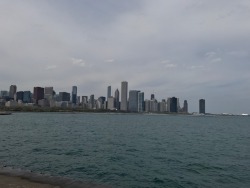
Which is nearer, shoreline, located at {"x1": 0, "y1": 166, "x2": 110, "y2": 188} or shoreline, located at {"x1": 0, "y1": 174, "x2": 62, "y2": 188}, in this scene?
shoreline, located at {"x1": 0, "y1": 174, "x2": 62, "y2": 188}

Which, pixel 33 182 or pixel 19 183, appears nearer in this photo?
pixel 19 183

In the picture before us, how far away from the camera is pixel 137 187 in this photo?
2348cm

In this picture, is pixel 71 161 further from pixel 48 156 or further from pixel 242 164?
pixel 242 164

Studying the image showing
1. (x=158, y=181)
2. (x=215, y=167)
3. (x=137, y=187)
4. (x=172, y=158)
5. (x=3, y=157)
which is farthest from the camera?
(x=172, y=158)

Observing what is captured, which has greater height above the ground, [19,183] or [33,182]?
[19,183]

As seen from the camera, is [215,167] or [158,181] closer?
[158,181]

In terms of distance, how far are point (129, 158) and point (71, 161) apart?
7499 millimetres

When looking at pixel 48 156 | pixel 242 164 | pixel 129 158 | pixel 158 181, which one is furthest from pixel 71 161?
pixel 242 164

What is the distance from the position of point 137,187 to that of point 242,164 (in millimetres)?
18064

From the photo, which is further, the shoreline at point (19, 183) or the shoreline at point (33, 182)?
the shoreline at point (33, 182)

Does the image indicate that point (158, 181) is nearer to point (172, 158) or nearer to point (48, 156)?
point (172, 158)

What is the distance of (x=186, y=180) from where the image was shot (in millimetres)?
26281

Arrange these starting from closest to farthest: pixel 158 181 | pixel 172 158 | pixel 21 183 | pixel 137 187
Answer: pixel 21 183 → pixel 137 187 → pixel 158 181 → pixel 172 158

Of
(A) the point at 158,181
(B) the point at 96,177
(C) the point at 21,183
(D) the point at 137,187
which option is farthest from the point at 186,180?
(C) the point at 21,183
